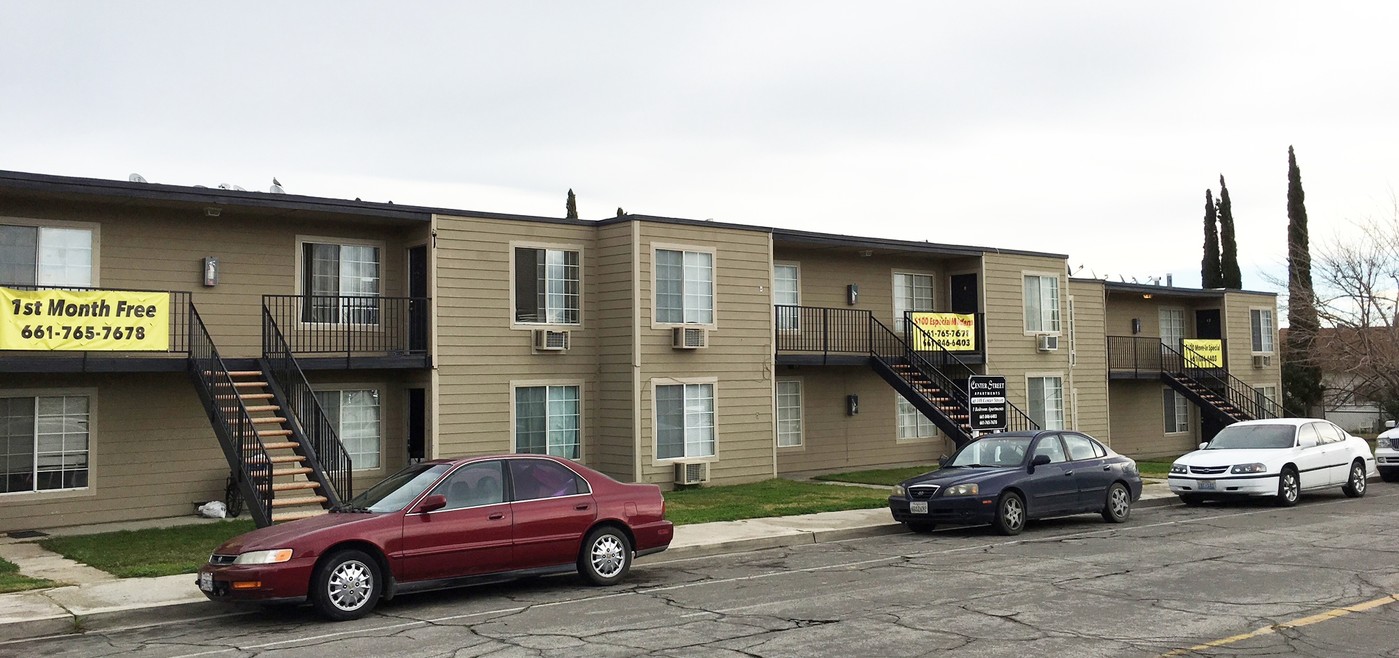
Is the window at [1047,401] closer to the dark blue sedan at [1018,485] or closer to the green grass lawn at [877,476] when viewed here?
the green grass lawn at [877,476]

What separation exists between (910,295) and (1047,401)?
492cm

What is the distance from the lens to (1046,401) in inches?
1158

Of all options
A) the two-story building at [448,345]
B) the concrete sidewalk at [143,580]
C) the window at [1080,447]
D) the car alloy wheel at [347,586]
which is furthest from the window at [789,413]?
the car alloy wheel at [347,586]

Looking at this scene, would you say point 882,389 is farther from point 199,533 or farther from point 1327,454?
point 199,533

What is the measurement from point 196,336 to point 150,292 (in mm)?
1587

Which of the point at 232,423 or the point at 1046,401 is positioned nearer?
the point at 232,423

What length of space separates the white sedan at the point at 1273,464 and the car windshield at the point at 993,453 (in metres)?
4.56

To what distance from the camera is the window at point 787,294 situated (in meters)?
25.4

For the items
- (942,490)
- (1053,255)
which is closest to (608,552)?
(942,490)

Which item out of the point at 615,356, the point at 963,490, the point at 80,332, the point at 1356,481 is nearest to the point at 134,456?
the point at 80,332

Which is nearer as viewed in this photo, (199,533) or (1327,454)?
(199,533)

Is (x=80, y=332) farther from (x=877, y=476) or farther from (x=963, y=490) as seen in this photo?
(x=877, y=476)

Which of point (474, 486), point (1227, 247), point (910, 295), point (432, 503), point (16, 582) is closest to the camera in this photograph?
point (432, 503)

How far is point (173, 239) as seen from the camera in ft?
60.2
